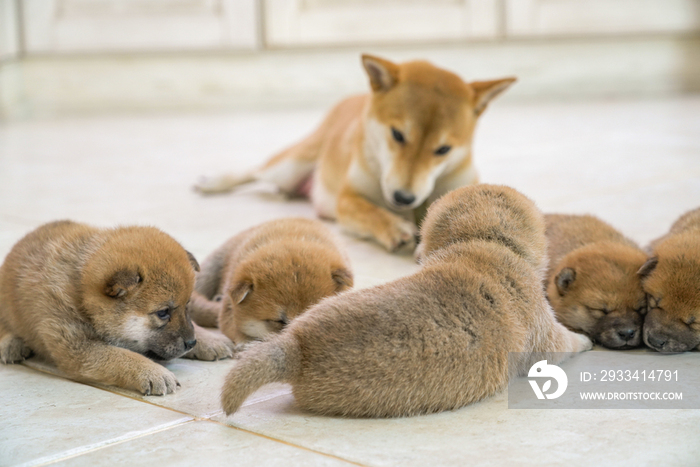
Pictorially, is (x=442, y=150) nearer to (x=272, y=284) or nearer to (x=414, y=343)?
(x=272, y=284)

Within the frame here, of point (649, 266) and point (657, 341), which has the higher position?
point (649, 266)

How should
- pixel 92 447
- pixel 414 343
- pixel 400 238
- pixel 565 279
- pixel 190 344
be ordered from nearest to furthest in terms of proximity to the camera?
pixel 92 447, pixel 414 343, pixel 190 344, pixel 565 279, pixel 400 238

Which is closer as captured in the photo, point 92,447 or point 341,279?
point 92,447

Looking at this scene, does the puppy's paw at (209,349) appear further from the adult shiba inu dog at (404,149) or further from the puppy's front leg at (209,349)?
the adult shiba inu dog at (404,149)

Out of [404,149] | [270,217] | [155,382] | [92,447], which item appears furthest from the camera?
[270,217]

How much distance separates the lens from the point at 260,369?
5.19ft

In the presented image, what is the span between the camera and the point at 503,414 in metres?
1.69

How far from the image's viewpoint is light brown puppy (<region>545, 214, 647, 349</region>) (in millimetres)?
2191

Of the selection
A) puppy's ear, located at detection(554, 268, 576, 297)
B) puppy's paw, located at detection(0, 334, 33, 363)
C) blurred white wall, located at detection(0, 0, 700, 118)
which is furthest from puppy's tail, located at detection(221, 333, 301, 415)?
blurred white wall, located at detection(0, 0, 700, 118)

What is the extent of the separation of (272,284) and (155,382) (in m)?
0.47

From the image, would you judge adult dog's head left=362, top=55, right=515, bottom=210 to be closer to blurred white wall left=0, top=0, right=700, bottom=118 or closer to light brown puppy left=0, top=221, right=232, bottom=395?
light brown puppy left=0, top=221, right=232, bottom=395

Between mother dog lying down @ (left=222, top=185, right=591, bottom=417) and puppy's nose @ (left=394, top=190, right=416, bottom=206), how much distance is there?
145 centimetres

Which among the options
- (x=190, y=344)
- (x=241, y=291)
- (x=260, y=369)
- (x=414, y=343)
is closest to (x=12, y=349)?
(x=190, y=344)

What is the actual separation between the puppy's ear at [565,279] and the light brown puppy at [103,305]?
1085mm
